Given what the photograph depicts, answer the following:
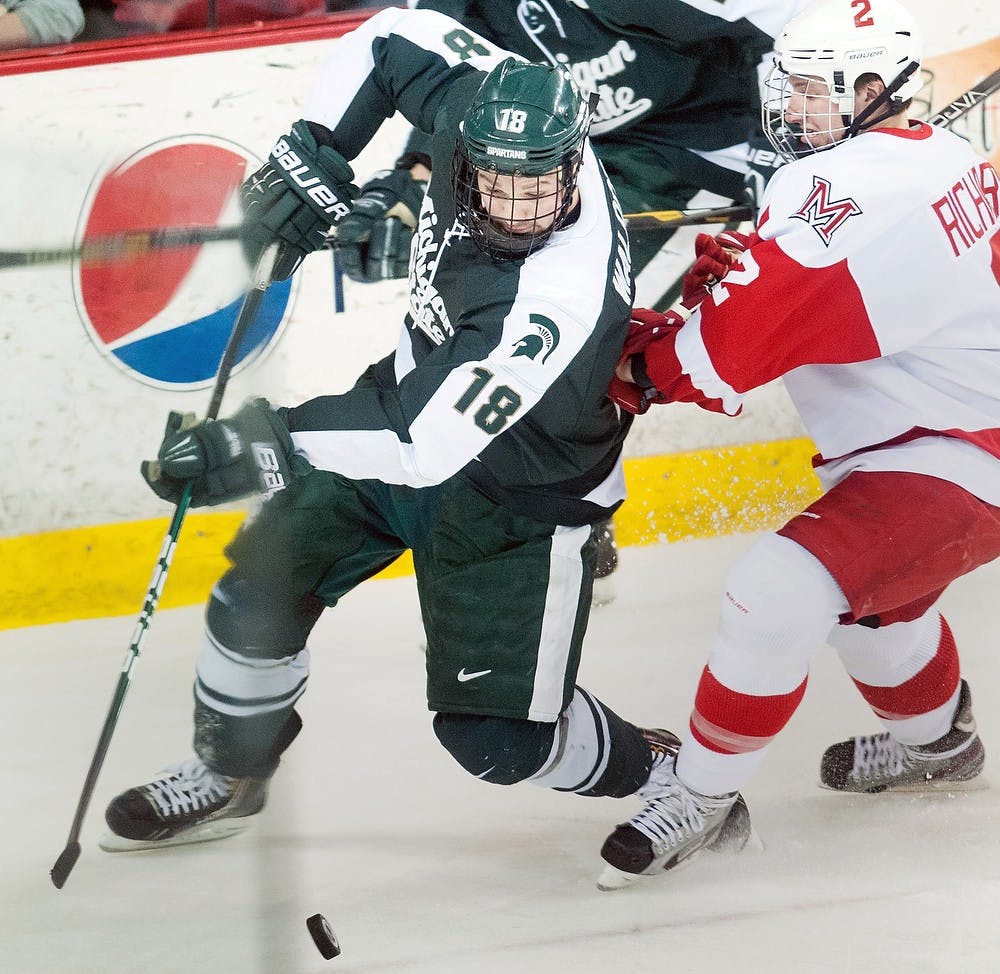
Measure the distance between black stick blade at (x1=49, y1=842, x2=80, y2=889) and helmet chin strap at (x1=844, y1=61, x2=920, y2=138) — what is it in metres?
1.22

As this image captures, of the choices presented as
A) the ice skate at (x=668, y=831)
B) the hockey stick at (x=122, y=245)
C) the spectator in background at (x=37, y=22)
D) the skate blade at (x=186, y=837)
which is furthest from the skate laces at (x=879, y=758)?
the spectator in background at (x=37, y=22)

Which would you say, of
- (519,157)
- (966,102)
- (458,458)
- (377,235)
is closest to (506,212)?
(519,157)

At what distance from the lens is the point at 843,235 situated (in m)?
1.54

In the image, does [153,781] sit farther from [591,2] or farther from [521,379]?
[591,2]

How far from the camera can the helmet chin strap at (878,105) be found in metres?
1.67

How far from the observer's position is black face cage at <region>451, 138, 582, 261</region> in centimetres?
145

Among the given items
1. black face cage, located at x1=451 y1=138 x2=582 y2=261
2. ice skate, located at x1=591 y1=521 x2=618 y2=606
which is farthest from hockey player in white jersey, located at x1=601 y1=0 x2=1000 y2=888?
ice skate, located at x1=591 y1=521 x2=618 y2=606

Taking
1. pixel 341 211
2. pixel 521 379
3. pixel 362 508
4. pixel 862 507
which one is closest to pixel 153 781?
pixel 362 508

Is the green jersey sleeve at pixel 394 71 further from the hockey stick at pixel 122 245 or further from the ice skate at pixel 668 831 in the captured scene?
the ice skate at pixel 668 831

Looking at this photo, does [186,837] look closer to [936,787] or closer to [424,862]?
[424,862]

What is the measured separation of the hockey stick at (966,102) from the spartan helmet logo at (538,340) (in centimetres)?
144

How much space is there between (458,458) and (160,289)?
1.23 feet

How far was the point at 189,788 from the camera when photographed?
1729mm

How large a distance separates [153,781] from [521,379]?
2.09 feet
